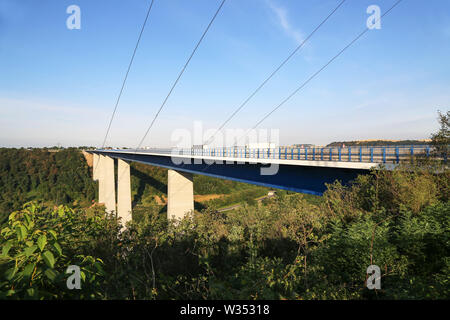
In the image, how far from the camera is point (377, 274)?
Result: 4.42m

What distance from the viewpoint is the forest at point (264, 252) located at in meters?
2.44

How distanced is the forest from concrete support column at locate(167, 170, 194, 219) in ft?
51.4

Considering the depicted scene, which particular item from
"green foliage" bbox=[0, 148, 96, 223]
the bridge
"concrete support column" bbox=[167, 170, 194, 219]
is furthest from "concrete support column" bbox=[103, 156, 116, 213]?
the bridge

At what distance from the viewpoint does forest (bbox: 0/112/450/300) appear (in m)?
2.44

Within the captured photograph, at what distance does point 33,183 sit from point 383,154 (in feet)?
309

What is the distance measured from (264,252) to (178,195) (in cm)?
2093

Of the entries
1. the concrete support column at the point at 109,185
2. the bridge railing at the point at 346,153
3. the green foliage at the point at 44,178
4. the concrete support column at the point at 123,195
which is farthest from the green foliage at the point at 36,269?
the green foliage at the point at 44,178

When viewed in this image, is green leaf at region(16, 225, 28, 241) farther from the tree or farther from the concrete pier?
the concrete pier

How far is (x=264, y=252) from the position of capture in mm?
8398

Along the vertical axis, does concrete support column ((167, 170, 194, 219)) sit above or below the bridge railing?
below

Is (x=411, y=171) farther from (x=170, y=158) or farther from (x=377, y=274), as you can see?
(x=170, y=158)

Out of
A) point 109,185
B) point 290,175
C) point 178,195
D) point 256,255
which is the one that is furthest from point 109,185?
point 256,255

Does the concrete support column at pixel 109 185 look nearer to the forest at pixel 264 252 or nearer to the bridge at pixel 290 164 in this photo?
the bridge at pixel 290 164

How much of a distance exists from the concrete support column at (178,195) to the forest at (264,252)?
51.4 feet
